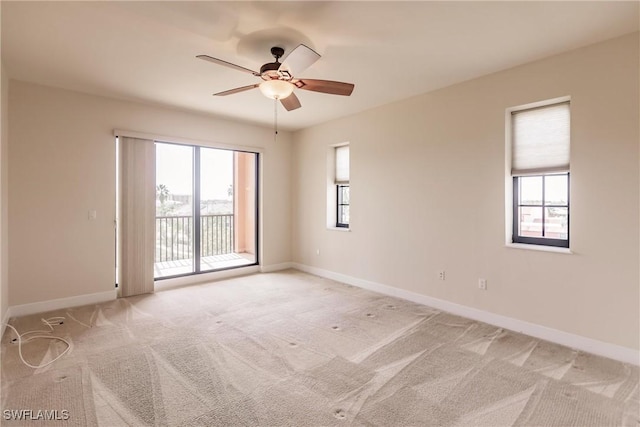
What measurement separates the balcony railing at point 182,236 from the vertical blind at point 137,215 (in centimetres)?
83

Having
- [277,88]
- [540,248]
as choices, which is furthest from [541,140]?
[277,88]

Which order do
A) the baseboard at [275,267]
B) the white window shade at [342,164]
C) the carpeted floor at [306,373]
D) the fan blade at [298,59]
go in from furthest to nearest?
the baseboard at [275,267] → the white window shade at [342,164] → the fan blade at [298,59] → the carpeted floor at [306,373]

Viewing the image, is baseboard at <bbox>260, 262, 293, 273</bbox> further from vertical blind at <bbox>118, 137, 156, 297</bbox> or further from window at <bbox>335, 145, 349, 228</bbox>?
vertical blind at <bbox>118, 137, 156, 297</bbox>

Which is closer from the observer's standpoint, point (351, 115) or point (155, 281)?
point (155, 281)

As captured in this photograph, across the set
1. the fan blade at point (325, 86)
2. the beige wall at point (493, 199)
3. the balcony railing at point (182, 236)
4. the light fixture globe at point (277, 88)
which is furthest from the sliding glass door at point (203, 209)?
the fan blade at point (325, 86)

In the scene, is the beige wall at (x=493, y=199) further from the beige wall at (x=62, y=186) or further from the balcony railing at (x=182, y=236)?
the beige wall at (x=62, y=186)

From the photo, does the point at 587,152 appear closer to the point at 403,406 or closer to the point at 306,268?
the point at 403,406

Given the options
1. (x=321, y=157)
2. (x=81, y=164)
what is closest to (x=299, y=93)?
(x=321, y=157)

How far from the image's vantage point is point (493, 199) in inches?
135

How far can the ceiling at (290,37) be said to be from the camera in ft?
7.43

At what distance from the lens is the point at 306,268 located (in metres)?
5.93

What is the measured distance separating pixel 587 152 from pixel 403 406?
271 centimetres

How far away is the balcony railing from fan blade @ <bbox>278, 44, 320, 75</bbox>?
11.8 ft

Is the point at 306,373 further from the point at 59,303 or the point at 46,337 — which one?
the point at 59,303
